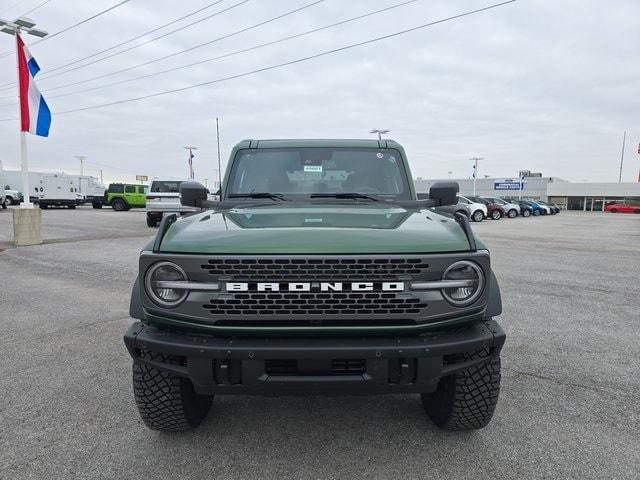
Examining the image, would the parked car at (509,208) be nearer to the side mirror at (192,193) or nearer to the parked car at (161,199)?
the parked car at (161,199)

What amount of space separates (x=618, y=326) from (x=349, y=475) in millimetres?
4283

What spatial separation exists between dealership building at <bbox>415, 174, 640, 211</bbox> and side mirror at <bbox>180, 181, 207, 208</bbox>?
60.0 meters

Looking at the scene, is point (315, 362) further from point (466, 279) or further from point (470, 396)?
point (470, 396)

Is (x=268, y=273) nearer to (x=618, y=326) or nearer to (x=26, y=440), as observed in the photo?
(x=26, y=440)

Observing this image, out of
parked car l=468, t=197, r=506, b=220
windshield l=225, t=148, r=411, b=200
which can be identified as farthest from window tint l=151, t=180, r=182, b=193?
parked car l=468, t=197, r=506, b=220

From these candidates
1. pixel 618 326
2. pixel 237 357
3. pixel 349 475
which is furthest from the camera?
pixel 618 326

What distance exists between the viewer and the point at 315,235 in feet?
7.45

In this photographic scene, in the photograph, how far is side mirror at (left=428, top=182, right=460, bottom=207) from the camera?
11.6 ft

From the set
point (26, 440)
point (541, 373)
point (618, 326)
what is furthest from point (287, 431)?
point (618, 326)

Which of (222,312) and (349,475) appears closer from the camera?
(222,312)

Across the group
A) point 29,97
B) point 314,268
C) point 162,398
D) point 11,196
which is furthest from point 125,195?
point 314,268

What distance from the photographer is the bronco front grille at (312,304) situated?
2.17 metres

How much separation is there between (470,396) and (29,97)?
13.9 metres

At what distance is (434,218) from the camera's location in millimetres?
2820
